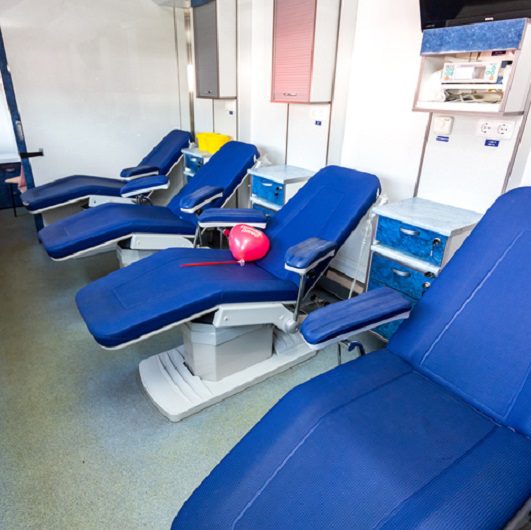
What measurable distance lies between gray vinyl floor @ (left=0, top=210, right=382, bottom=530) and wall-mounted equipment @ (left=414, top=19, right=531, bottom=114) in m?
1.54

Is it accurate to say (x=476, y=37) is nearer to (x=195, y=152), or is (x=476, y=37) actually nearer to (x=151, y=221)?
(x=151, y=221)

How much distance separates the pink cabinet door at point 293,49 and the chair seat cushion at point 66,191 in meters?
1.82

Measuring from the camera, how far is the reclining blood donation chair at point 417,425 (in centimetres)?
97

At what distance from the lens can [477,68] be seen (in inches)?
Result: 72.2

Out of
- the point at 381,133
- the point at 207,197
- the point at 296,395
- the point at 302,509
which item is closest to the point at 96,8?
the point at 207,197

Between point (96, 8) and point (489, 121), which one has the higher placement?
point (96, 8)

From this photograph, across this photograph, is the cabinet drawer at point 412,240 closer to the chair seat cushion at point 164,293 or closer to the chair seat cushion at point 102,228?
the chair seat cushion at point 164,293

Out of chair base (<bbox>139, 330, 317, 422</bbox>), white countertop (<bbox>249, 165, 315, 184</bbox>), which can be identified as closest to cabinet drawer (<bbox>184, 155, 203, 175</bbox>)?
white countertop (<bbox>249, 165, 315, 184</bbox>)

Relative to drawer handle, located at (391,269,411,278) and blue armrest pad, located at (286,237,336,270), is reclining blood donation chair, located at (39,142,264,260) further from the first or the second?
drawer handle, located at (391,269,411,278)

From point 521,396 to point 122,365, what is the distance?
6.32 feet

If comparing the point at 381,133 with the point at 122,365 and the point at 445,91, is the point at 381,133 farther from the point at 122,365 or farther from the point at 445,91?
the point at 122,365

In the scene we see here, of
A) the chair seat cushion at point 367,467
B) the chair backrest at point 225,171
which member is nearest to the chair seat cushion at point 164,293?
the chair seat cushion at point 367,467

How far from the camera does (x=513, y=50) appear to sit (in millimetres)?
1710

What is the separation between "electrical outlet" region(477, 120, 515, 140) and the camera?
76.2 inches
